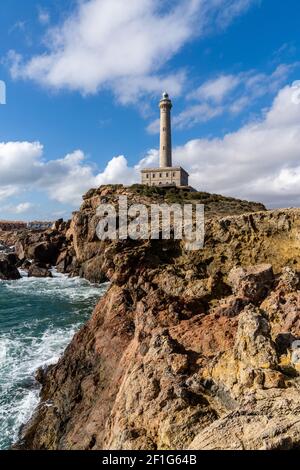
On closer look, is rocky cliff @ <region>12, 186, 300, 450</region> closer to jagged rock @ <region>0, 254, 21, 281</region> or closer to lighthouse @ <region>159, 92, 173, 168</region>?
jagged rock @ <region>0, 254, 21, 281</region>

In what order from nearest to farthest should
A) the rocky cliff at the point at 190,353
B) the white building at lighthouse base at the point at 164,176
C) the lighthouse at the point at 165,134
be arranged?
1. the rocky cliff at the point at 190,353
2. the white building at lighthouse base at the point at 164,176
3. the lighthouse at the point at 165,134

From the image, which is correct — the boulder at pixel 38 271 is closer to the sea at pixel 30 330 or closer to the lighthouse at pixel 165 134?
the sea at pixel 30 330

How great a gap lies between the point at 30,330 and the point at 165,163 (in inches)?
2851

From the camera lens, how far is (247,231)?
81.4 ft

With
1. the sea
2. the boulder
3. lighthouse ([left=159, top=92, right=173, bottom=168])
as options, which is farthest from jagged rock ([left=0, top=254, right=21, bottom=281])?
lighthouse ([left=159, top=92, right=173, bottom=168])

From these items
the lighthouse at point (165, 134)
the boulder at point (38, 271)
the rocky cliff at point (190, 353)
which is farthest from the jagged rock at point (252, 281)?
the lighthouse at point (165, 134)

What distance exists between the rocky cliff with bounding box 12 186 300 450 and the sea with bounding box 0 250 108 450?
1.31m

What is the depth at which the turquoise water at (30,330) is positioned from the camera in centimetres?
2142

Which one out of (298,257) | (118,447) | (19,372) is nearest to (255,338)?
(118,447)

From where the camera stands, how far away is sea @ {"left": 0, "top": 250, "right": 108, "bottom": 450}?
70.1 ft

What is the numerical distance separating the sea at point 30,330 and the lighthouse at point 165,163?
145 feet

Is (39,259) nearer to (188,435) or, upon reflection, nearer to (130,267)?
(130,267)

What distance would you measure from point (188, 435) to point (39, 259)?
233ft
